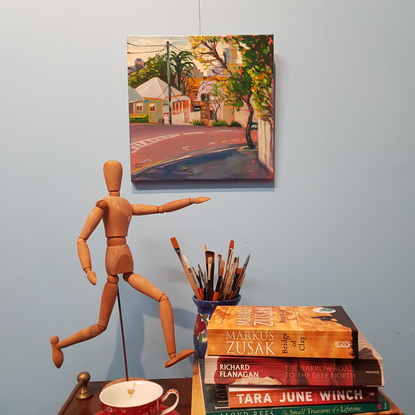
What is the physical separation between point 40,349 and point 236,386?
0.48m

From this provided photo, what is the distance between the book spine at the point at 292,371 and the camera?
0.60 metres

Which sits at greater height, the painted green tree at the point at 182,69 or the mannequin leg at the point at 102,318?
the painted green tree at the point at 182,69

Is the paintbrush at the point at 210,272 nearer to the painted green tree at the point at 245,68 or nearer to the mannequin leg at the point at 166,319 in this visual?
the mannequin leg at the point at 166,319

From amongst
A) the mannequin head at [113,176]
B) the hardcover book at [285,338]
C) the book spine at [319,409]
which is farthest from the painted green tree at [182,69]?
the book spine at [319,409]

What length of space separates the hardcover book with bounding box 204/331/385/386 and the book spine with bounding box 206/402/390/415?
3 centimetres

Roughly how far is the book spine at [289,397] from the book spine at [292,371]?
11mm

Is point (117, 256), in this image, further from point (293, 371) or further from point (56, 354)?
point (293, 371)

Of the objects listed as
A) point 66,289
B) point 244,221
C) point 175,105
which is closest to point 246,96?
point 175,105

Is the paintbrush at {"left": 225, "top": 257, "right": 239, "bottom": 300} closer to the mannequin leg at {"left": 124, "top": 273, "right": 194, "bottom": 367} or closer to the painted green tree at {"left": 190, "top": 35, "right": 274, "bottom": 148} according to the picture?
the mannequin leg at {"left": 124, "top": 273, "right": 194, "bottom": 367}

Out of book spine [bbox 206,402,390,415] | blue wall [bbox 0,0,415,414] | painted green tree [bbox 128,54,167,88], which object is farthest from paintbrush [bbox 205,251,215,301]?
painted green tree [bbox 128,54,167,88]

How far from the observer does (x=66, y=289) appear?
0.92m

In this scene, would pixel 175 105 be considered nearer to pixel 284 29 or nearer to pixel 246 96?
pixel 246 96

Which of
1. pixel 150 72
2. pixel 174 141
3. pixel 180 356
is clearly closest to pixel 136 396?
pixel 180 356

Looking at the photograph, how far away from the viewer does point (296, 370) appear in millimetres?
606
